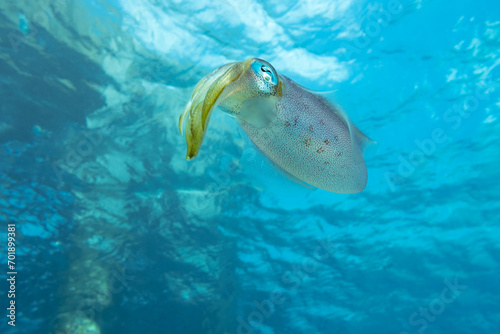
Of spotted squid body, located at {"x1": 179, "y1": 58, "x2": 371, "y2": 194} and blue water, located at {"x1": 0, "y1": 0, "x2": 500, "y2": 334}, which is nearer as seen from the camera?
spotted squid body, located at {"x1": 179, "y1": 58, "x2": 371, "y2": 194}

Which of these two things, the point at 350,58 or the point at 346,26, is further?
the point at 350,58

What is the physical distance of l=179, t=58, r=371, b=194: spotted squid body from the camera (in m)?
0.98

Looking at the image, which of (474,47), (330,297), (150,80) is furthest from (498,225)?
(150,80)

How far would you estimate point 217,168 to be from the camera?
1144 centimetres

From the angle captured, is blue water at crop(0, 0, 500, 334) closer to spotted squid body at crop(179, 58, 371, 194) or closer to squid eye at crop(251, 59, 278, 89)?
spotted squid body at crop(179, 58, 371, 194)

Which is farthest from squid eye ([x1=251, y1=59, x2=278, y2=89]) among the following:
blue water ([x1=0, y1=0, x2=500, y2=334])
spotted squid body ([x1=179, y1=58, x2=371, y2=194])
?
blue water ([x1=0, y1=0, x2=500, y2=334])

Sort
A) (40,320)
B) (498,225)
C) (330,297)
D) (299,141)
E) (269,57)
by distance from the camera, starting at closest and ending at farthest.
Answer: (299,141), (269,57), (40,320), (498,225), (330,297)

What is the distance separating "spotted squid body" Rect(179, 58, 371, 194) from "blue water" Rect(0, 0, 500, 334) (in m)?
0.22

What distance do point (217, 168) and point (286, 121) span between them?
10.4 meters

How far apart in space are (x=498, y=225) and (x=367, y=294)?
943 cm

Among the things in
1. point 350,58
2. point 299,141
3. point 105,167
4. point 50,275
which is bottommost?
point 299,141

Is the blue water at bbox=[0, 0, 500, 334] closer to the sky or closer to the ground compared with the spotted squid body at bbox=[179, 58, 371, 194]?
closer to the sky

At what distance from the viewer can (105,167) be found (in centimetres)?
1088

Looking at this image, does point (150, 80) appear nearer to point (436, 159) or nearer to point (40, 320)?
point (436, 159)
